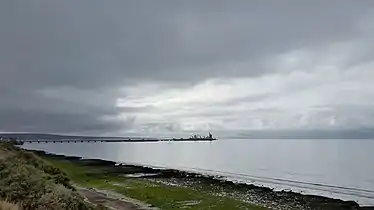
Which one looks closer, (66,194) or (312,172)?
(66,194)

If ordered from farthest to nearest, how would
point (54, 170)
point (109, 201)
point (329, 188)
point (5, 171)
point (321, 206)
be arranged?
point (329, 188)
point (321, 206)
point (109, 201)
point (54, 170)
point (5, 171)

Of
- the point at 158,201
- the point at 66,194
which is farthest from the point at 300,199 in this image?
the point at 66,194

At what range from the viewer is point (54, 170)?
79.1 feet

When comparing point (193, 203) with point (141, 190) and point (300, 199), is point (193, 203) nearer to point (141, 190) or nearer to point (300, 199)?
point (141, 190)

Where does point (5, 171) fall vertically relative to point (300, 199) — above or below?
above

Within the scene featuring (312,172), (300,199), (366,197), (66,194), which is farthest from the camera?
(312,172)

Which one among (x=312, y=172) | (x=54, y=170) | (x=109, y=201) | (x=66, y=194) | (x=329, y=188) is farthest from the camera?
(x=312, y=172)

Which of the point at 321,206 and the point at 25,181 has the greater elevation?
the point at 25,181

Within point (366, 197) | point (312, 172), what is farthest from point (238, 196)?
point (312, 172)

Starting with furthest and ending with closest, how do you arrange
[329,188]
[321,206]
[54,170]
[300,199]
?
1. [329,188]
2. [300,199]
3. [321,206]
4. [54,170]

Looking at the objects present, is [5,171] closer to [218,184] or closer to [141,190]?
[141,190]

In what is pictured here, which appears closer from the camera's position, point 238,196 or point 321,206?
point 321,206

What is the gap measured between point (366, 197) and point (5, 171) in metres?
34.7

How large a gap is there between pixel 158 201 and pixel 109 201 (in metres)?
3.19
